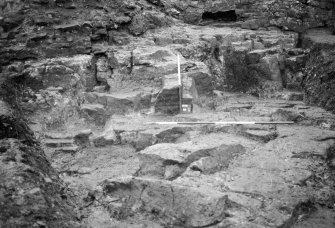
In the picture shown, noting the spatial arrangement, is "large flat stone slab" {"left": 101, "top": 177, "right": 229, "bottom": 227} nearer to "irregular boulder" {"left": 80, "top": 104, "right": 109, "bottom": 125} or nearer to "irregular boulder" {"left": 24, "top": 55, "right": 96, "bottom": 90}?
"irregular boulder" {"left": 80, "top": 104, "right": 109, "bottom": 125}

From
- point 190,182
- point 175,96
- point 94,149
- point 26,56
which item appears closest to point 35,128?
point 94,149

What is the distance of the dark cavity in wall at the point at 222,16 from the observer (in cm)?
915

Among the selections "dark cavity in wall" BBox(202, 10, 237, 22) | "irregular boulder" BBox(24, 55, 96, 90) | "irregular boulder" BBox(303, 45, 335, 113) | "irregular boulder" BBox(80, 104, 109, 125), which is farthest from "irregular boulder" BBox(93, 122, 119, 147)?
"dark cavity in wall" BBox(202, 10, 237, 22)

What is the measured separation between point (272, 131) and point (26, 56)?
512 centimetres

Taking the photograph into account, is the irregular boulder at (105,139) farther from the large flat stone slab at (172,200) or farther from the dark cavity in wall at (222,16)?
the dark cavity in wall at (222,16)

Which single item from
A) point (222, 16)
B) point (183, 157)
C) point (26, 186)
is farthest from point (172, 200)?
point (222, 16)

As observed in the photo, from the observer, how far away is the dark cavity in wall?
915 cm

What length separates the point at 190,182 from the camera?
4.09m

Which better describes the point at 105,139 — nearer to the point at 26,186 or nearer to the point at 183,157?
the point at 183,157

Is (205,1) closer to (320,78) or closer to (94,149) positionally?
(320,78)

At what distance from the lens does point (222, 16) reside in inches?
363

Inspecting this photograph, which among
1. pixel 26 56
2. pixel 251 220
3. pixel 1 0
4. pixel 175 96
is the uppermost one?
pixel 1 0

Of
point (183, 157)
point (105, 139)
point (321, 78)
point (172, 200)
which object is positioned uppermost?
point (321, 78)

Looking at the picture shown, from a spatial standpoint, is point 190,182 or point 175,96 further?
point 175,96
